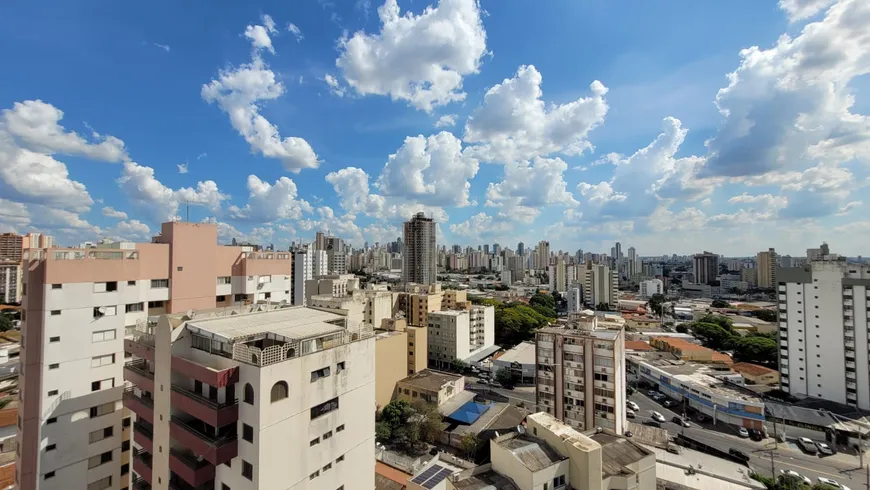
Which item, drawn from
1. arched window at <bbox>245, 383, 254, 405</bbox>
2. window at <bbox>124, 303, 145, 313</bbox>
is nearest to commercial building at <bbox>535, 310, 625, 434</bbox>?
arched window at <bbox>245, 383, 254, 405</bbox>

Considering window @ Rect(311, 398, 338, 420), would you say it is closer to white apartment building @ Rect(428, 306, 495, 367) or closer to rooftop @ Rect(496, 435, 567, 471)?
rooftop @ Rect(496, 435, 567, 471)

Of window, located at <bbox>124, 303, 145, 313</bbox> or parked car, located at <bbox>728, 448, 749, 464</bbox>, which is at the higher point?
window, located at <bbox>124, 303, 145, 313</bbox>

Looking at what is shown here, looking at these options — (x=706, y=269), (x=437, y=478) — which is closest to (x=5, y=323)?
(x=437, y=478)

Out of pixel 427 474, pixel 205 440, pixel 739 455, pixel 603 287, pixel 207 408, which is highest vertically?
pixel 207 408

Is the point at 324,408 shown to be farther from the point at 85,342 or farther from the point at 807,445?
the point at 807,445

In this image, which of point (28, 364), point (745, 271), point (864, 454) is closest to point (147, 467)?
point (28, 364)
